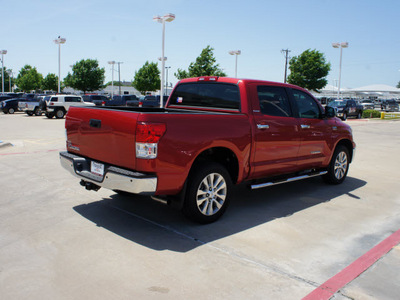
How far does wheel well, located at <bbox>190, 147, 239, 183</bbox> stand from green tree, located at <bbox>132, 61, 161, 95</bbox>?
7432cm

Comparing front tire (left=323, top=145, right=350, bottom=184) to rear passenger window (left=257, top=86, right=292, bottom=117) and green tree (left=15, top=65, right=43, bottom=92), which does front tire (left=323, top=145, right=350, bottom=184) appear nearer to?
rear passenger window (left=257, top=86, right=292, bottom=117)

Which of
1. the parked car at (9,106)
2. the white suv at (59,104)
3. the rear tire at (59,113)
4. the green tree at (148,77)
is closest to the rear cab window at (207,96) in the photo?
the white suv at (59,104)

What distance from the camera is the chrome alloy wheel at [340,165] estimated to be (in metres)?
7.17

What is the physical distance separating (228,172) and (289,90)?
1914 mm

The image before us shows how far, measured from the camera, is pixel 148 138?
3.98m

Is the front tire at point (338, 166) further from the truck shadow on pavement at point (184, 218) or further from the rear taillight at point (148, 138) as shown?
the rear taillight at point (148, 138)

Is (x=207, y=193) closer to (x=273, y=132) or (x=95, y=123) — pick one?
(x=273, y=132)

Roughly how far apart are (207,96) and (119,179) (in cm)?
222

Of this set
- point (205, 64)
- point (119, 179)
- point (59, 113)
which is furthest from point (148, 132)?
point (205, 64)

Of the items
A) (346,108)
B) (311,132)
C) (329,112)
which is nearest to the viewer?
(311,132)

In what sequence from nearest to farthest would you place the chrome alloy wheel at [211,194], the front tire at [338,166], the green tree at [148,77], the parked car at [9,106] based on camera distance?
the chrome alloy wheel at [211,194] → the front tire at [338,166] → the parked car at [9,106] → the green tree at [148,77]

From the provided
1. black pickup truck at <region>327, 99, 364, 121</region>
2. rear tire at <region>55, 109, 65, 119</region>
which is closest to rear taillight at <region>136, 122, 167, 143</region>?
rear tire at <region>55, 109, 65, 119</region>

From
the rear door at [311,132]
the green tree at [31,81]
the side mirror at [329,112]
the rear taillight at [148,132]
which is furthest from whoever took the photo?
the green tree at [31,81]

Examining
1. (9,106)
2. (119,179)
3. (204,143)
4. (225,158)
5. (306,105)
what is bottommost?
(119,179)
